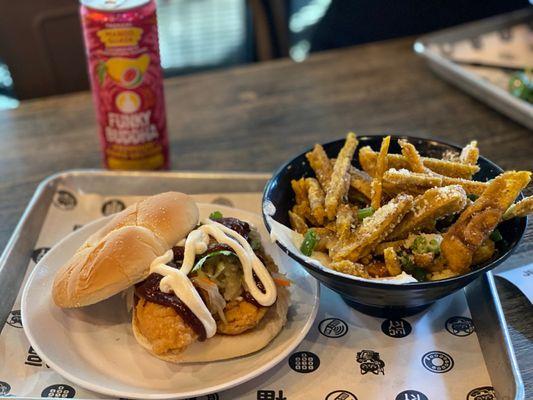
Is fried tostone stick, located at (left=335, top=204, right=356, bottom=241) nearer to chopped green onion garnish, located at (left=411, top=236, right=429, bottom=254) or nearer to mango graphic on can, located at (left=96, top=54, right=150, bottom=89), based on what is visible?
chopped green onion garnish, located at (left=411, top=236, right=429, bottom=254)

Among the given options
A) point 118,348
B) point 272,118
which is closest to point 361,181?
point 118,348

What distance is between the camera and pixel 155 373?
1003 millimetres

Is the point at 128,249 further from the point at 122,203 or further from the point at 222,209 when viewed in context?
the point at 122,203

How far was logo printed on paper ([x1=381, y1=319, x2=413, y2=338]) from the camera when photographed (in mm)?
1094

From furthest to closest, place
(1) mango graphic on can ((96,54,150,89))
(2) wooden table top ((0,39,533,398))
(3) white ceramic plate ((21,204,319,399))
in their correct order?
(2) wooden table top ((0,39,533,398)) → (1) mango graphic on can ((96,54,150,89)) → (3) white ceramic plate ((21,204,319,399))

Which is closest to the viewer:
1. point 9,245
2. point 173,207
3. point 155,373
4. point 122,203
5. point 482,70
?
point 155,373

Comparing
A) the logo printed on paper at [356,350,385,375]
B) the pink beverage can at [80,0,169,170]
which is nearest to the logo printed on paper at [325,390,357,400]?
the logo printed on paper at [356,350,385,375]

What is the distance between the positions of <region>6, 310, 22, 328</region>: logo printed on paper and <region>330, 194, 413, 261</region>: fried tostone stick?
1.91 ft

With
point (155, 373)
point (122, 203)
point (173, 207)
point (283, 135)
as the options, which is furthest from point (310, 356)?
point (283, 135)

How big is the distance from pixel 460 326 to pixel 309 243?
32 cm

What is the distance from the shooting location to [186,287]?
3.22 feet

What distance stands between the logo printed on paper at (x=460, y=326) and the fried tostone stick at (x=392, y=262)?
0.18 meters

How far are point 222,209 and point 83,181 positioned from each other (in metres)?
0.40

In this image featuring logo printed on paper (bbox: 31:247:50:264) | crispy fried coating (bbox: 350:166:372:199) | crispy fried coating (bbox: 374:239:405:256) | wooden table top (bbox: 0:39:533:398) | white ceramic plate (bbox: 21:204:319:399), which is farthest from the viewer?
wooden table top (bbox: 0:39:533:398)
